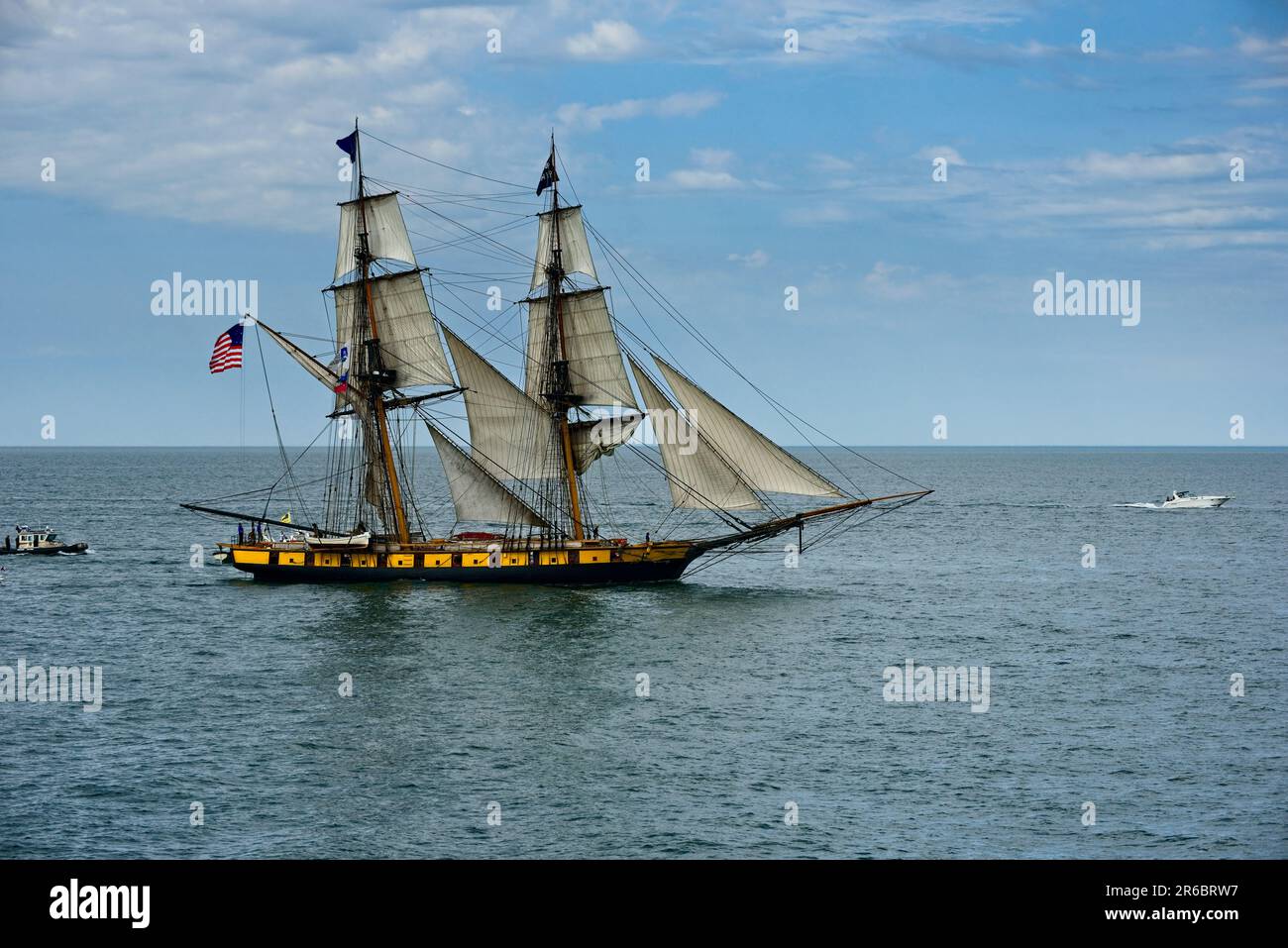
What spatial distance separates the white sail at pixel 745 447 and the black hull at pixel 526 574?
27.5 ft

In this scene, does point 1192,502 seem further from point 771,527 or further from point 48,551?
point 48,551

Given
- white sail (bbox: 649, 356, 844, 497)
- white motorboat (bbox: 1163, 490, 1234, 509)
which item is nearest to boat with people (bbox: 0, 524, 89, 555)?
white sail (bbox: 649, 356, 844, 497)

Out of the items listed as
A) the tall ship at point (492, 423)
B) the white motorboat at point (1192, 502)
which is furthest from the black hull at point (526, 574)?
the white motorboat at point (1192, 502)

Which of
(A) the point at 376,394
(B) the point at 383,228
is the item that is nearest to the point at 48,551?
(A) the point at 376,394

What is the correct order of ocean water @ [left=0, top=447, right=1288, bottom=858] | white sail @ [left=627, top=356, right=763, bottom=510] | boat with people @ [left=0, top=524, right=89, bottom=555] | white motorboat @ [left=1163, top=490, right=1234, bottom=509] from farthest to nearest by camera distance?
white motorboat @ [left=1163, top=490, right=1234, bottom=509] < boat with people @ [left=0, top=524, right=89, bottom=555] < white sail @ [left=627, top=356, right=763, bottom=510] < ocean water @ [left=0, top=447, right=1288, bottom=858]

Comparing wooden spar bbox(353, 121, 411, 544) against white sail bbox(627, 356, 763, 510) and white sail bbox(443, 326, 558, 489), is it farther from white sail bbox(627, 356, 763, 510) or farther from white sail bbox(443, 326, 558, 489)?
white sail bbox(627, 356, 763, 510)

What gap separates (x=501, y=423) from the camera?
7938 centimetres

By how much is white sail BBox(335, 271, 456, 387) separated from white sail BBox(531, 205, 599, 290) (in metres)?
7.84

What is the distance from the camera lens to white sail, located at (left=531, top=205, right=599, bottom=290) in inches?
3118

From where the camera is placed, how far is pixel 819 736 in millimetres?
43438

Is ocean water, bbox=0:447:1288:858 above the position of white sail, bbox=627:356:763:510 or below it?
below
